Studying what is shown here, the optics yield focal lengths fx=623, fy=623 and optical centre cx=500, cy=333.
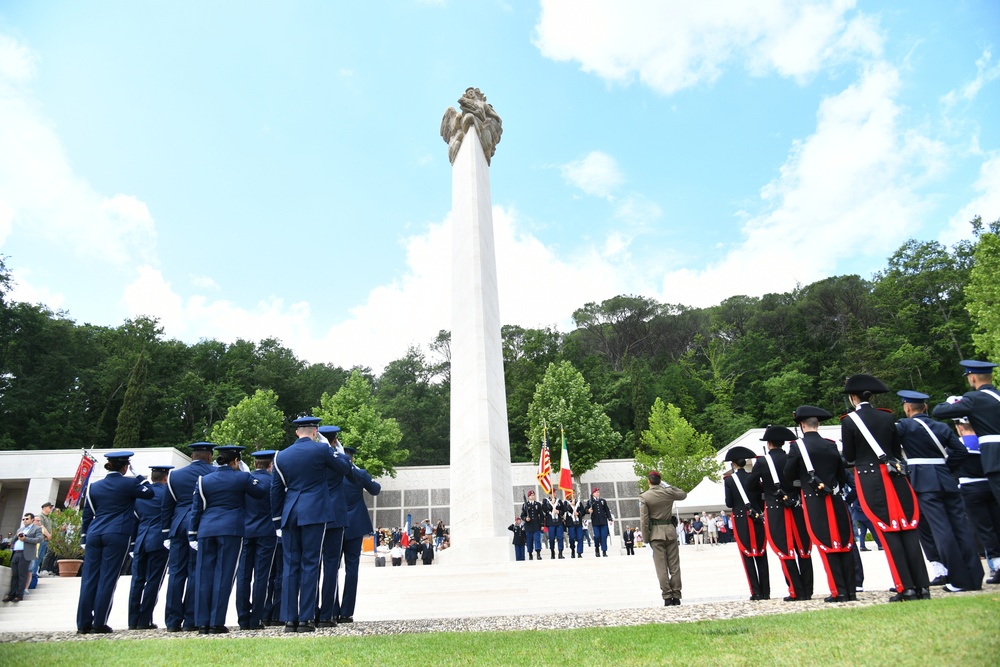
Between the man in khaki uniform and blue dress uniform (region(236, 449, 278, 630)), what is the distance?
198 inches

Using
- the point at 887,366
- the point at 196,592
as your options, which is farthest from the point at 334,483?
the point at 887,366

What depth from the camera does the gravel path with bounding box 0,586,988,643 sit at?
633 centimetres

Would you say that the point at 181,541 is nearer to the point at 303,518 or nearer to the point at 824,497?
the point at 303,518

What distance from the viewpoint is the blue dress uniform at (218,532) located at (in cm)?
767

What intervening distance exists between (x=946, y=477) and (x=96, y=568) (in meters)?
10.3

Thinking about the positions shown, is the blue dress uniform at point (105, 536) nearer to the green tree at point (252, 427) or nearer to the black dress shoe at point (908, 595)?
the black dress shoe at point (908, 595)

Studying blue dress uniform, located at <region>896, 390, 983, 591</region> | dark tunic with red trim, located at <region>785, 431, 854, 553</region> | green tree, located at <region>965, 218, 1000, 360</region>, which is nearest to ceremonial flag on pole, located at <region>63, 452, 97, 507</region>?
dark tunic with red trim, located at <region>785, 431, 854, 553</region>

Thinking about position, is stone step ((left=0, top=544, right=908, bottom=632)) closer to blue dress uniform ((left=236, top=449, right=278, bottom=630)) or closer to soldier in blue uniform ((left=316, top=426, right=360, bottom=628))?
blue dress uniform ((left=236, top=449, right=278, bottom=630))

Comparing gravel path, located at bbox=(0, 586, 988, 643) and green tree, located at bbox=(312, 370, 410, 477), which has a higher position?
green tree, located at bbox=(312, 370, 410, 477)

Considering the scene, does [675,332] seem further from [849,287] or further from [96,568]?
[96,568]

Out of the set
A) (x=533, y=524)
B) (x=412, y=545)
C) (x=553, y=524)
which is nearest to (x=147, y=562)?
(x=533, y=524)

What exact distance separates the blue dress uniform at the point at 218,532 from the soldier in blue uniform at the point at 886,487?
701cm

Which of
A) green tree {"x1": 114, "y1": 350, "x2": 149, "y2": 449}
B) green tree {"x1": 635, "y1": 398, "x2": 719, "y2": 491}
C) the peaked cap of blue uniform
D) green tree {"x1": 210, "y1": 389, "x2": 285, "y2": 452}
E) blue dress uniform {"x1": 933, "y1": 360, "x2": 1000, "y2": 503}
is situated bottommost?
blue dress uniform {"x1": 933, "y1": 360, "x2": 1000, "y2": 503}

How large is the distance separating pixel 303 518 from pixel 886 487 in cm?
624
